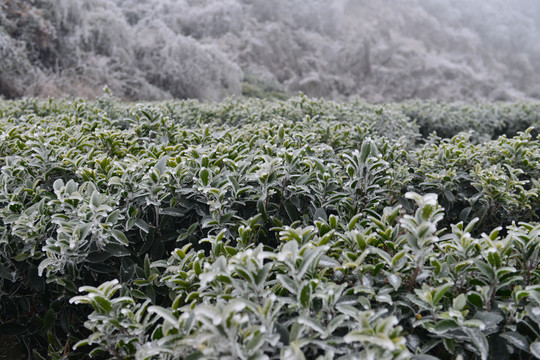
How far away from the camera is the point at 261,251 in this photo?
123 centimetres

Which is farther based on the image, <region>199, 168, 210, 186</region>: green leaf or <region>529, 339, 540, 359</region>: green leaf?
<region>199, 168, 210, 186</region>: green leaf

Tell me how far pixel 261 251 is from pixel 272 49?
17.4 m

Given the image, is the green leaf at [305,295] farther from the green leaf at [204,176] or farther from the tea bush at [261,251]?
the green leaf at [204,176]

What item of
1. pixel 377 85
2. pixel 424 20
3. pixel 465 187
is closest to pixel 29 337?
pixel 465 187

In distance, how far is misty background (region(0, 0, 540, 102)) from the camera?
897 centimetres

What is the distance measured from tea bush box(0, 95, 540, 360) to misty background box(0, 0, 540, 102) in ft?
22.8

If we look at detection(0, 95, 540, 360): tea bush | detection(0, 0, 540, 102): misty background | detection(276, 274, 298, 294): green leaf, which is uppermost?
detection(276, 274, 298, 294): green leaf

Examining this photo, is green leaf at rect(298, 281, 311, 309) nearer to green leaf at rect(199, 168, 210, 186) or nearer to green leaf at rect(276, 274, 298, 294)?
green leaf at rect(276, 274, 298, 294)

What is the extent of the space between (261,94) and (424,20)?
17857 millimetres

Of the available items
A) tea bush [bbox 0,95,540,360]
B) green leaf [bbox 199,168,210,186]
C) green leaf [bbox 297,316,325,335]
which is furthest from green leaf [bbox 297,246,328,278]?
green leaf [bbox 199,168,210,186]

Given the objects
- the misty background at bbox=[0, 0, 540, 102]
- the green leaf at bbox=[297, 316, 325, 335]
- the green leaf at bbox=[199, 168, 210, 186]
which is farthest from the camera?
the misty background at bbox=[0, 0, 540, 102]

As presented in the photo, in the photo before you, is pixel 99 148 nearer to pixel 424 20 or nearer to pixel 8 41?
pixel 8 41

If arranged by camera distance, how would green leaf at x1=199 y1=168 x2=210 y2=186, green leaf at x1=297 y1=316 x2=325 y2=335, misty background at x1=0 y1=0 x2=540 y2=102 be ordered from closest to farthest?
1. green leaf at x1=297 y1=316 x2=325 y2=335
2. green leaf at x1=199 y1=168 x2=210 y2=186
3. misty background at x1=0 y1=0 x2=540 y2=102

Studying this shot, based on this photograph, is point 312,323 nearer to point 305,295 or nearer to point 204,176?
point 305,295
